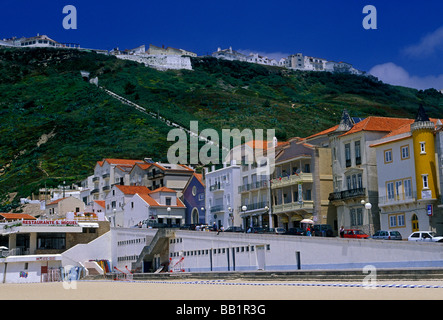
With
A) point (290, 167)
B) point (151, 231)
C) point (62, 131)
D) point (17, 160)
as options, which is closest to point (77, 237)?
point (151, 231)

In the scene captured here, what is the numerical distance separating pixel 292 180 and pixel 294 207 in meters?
2.79

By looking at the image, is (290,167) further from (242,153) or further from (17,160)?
(17,160)

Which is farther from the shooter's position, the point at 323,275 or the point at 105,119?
the point at 105,119

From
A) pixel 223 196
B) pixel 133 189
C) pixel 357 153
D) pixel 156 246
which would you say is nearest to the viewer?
pixel 357 153

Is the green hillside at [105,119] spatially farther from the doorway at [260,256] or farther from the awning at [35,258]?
the doorway at [260,256]

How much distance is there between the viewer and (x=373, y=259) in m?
38.3

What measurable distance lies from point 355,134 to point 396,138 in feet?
18.6

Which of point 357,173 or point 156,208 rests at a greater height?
point 357,173

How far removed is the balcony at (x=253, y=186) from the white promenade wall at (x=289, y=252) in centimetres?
1193

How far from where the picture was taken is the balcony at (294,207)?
59678 millimetres

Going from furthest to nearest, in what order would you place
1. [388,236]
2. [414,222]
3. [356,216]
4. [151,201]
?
[151,201], [356,216], [414,222], [388,236]

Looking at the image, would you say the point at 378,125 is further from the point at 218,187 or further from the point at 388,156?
the point at 218,187

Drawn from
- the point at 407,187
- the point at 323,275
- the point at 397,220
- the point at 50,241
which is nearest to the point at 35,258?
the point at 50,241

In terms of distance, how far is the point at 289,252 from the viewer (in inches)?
1807
